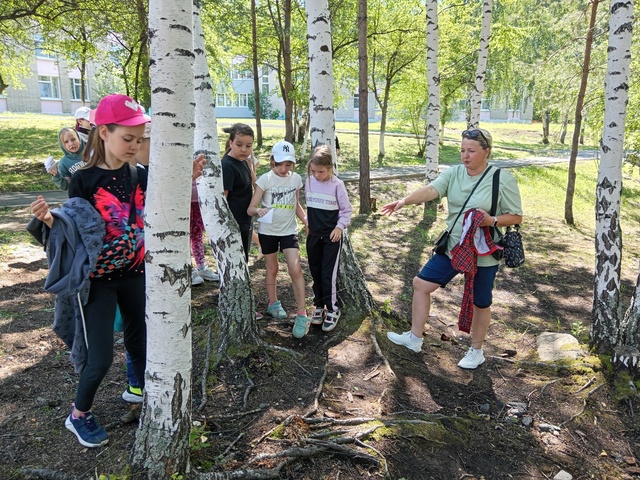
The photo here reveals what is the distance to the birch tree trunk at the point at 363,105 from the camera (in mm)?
9938

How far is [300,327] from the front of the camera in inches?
172

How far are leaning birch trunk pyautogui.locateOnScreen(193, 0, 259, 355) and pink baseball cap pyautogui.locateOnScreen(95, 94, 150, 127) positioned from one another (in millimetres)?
1513

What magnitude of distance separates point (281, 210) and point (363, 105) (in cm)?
678

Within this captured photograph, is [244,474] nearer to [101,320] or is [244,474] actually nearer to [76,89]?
[101,320]

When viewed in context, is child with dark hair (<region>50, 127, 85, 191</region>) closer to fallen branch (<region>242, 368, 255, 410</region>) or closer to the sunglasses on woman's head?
fallen branch (<region>242, 368, 255, 410</region>)

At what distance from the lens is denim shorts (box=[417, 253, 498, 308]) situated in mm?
4105

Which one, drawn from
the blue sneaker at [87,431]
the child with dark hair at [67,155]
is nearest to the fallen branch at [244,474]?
the blue sneaker at [87,431]

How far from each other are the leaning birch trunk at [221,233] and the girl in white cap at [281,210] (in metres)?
0.49

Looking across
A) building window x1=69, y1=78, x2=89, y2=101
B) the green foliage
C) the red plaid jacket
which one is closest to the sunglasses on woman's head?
the red plaid jacket

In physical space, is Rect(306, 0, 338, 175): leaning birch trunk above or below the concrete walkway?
above

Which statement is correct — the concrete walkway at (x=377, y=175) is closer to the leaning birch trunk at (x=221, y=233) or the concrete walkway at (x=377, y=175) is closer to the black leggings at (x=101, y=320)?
the leaning birch trunk at (x=221, y=233)

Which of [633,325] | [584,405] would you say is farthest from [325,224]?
[633,325]

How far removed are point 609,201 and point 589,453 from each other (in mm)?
2312

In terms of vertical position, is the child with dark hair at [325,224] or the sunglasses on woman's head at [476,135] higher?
the sunglasses on woman's head at [476,135]
